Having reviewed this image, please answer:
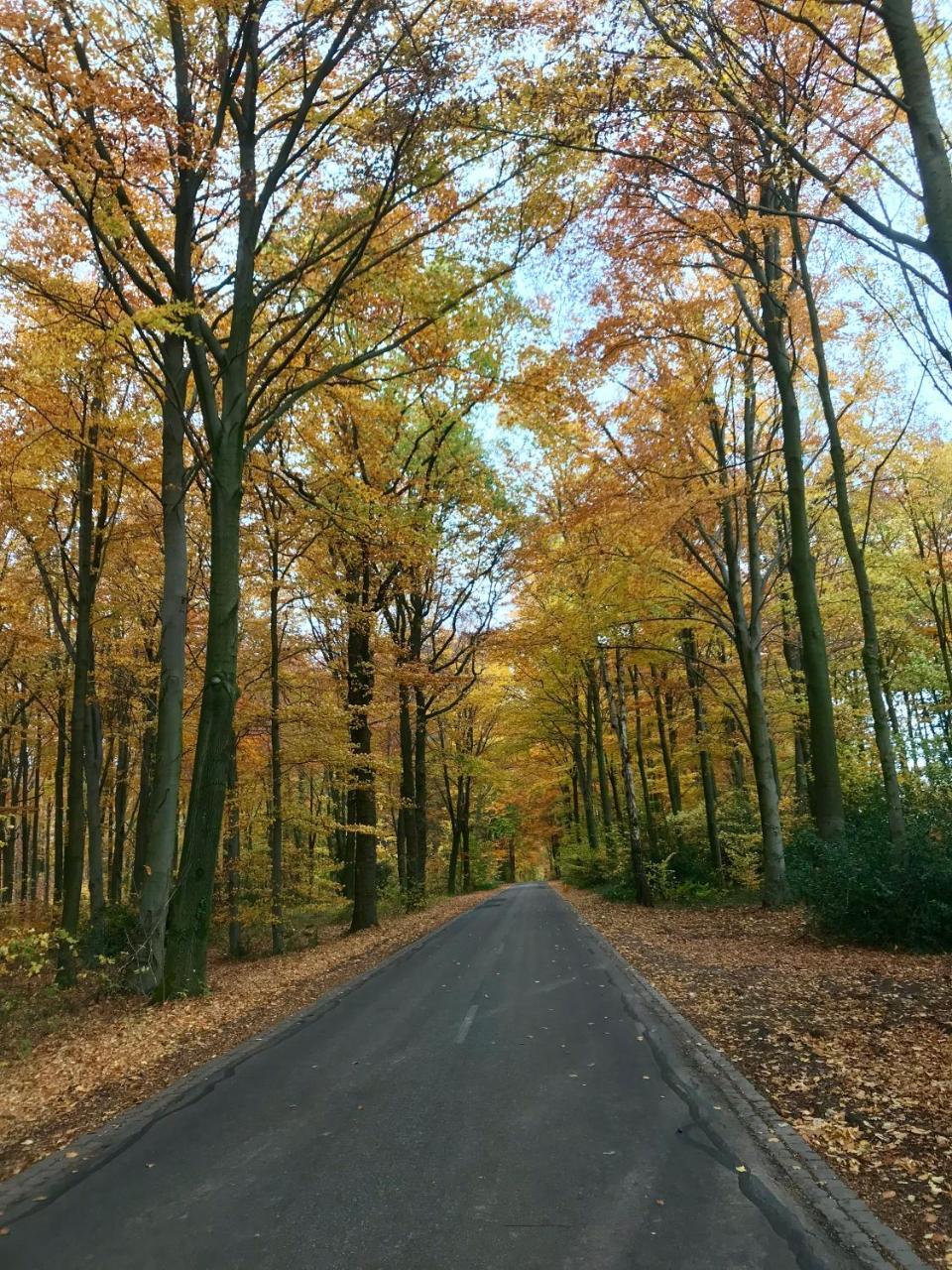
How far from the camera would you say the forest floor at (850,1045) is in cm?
382

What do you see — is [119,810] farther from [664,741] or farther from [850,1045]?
[850,1045]

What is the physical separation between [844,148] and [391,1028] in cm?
1166

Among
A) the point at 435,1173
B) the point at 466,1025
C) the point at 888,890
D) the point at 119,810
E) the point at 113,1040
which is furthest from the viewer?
the point at 119,810

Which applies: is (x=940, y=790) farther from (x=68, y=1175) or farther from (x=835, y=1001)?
(x=68, y=1175)

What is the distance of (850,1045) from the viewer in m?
5.84

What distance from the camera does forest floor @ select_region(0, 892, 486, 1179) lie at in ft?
18.2

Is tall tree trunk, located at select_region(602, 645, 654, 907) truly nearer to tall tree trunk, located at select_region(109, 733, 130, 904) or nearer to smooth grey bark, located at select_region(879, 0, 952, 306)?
smooth grey bark, located at select_region(879, 0, 952, 306)

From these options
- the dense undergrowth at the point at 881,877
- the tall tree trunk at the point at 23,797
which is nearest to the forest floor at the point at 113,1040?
the dense undergrowth at the point at 881,877

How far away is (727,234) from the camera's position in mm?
12047

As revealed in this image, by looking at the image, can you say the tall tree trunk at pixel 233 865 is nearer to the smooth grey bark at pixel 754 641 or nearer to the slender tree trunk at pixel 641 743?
the smooth grey bark at pixel 754 641

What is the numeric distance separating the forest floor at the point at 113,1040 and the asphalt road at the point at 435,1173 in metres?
0.64

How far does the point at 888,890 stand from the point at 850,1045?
3.71 m

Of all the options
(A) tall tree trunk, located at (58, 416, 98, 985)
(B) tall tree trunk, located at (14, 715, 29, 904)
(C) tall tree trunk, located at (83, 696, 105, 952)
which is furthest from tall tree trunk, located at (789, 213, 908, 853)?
(B) tall tree trunk, located at (14, 715, 29, 904)

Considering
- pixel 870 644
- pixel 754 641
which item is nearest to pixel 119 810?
pixel 754 641
